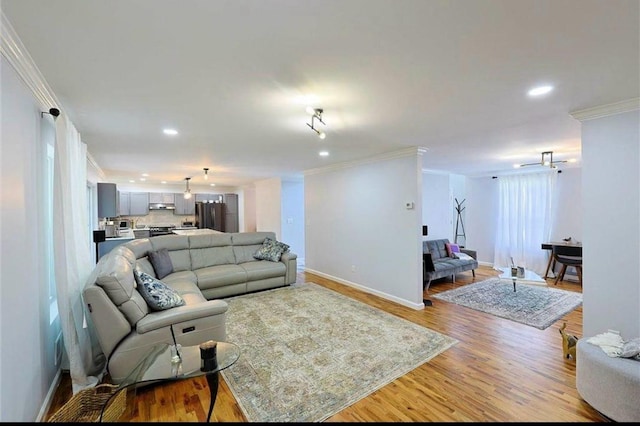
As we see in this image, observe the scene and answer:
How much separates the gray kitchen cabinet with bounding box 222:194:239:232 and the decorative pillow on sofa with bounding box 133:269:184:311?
7.49 meters

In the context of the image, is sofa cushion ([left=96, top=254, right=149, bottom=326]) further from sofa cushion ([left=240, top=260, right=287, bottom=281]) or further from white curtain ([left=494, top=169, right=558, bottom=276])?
white curtain ([left=494, top=169, right=558, bottom=276])

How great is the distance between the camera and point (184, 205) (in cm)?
942

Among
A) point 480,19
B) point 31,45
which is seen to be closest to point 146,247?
point 31,45

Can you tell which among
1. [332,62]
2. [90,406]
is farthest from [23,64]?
[90,406]

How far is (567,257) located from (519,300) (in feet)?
6.74

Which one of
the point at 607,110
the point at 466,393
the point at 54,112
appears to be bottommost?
the point at 466,393

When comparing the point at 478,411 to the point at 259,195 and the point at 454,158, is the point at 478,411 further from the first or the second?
the point at 259,195

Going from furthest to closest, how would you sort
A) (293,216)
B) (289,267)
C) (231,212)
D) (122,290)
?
(231,212), (293,216), (289,267), (122,290)

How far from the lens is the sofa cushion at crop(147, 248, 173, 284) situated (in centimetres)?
416

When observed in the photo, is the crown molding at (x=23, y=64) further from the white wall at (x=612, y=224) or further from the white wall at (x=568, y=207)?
the white wall at (x=568, y=207)

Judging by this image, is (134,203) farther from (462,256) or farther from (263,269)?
(462,256)

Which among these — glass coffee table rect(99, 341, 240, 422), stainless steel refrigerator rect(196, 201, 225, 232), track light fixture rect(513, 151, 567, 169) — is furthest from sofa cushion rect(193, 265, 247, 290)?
track light fixture rect(513, 151, 567, 169)

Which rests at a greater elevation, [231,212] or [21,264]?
[231,212]

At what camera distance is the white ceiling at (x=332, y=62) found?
1303mm
